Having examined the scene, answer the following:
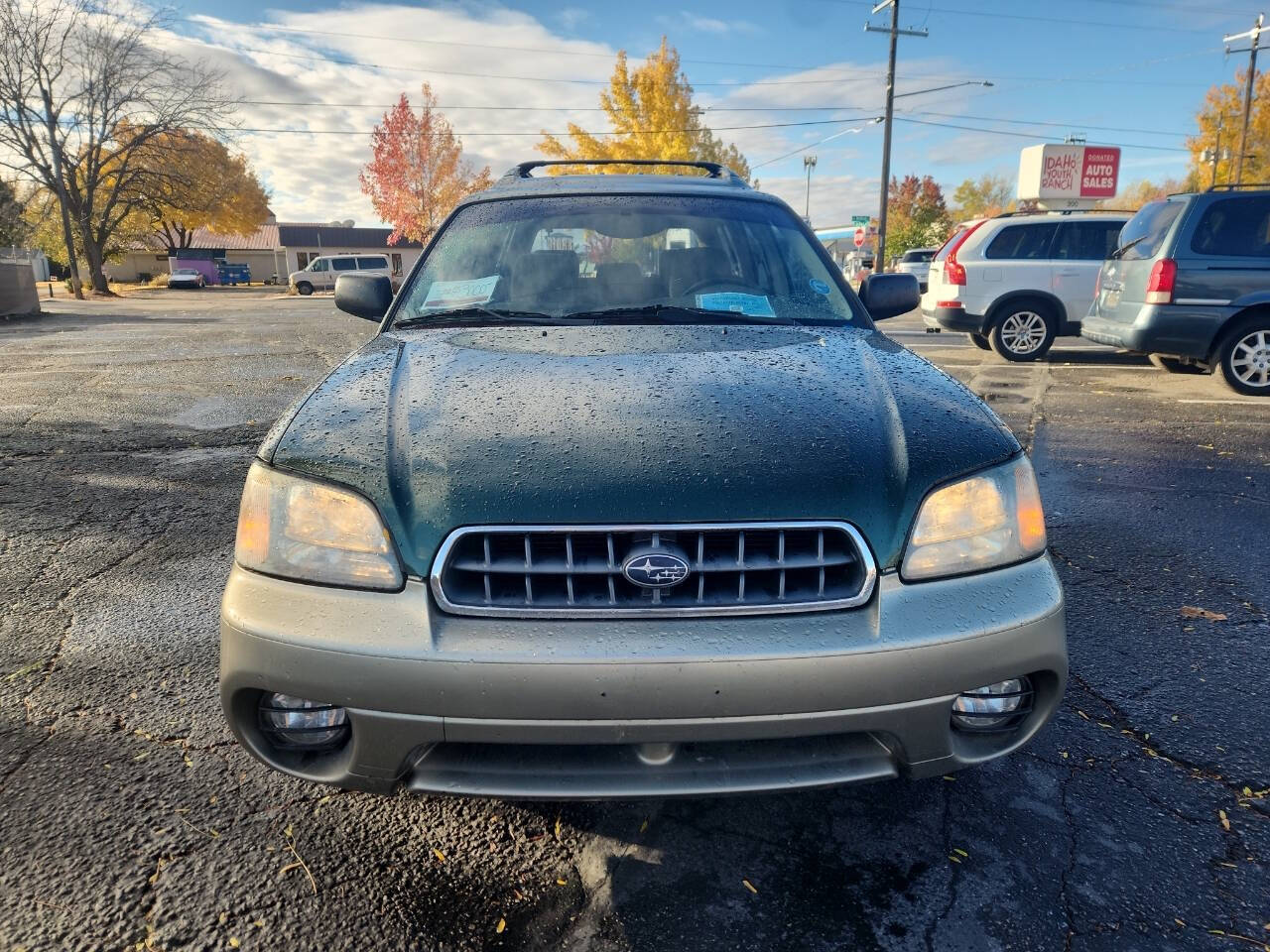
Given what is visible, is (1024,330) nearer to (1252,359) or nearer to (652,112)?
(1252,359)

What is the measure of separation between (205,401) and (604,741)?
25.4 ft

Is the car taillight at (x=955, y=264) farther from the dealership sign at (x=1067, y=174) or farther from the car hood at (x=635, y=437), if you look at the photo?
the dealership sign at (x=1067, y=174)

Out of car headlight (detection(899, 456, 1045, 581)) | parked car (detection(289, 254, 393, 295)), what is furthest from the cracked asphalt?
parked car (detection(289, 254, 393, 295))

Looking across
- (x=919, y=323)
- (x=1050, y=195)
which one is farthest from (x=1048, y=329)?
(x=1050, y=195)

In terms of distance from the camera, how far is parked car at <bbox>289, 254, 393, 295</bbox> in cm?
4341

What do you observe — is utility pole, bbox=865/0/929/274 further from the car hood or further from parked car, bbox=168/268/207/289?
parked car, bbox=168/268/207/289

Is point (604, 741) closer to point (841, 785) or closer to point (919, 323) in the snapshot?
point (841, 785)

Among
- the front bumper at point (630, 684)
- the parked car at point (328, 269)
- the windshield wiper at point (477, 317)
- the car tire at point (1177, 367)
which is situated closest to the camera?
the front bumper at point (630, 684)

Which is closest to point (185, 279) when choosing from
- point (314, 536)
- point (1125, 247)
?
point (1125, 247)

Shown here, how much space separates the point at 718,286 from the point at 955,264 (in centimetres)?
879

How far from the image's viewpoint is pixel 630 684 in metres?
1.50

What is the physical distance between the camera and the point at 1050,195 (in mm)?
28516

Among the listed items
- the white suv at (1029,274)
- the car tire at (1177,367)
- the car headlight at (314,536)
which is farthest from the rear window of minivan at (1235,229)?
the car headlight at (314,536)

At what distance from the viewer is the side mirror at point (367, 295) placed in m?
3.17
